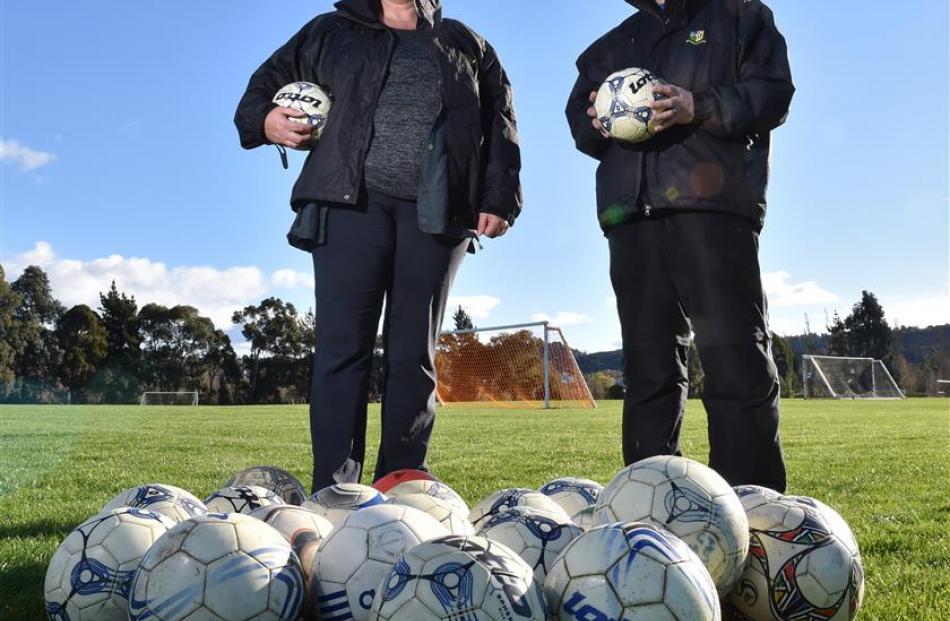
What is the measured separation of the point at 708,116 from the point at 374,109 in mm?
1453

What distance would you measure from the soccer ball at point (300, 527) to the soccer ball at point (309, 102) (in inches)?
73.1

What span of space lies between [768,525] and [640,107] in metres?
1.67

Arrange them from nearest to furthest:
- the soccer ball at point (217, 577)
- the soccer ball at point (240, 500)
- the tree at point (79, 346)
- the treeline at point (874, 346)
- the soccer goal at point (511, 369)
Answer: the soccer ball at point (217, 577), the soccer ball at point (240, 500), the soccer goal at point (511, 369), the treeline at point (874, 346), the tree at point (79, 346)

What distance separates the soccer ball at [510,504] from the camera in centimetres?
250

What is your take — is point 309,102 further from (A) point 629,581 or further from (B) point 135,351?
(B) point 135,351

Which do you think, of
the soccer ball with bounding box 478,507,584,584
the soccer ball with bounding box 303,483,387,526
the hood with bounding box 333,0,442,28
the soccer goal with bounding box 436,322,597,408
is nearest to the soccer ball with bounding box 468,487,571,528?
the soccer ball with bounding box 478,507,584,584

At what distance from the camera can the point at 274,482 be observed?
3.26m

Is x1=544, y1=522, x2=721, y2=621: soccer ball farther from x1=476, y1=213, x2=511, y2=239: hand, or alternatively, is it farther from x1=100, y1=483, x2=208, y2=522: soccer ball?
x1=476, y1=213, x2=511, y2=239: hand

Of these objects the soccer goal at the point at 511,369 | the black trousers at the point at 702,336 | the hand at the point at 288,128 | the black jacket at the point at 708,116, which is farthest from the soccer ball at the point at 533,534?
the soccer goal at the point at 511,369

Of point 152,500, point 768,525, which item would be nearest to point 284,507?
point 152,500

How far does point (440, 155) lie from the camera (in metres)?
3.52

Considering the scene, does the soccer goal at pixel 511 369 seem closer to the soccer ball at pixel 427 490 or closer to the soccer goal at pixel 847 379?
the soccer goal at pixel 847 379

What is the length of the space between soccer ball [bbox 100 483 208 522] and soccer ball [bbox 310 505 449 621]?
68cm

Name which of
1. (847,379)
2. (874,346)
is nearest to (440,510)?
(847,379)
